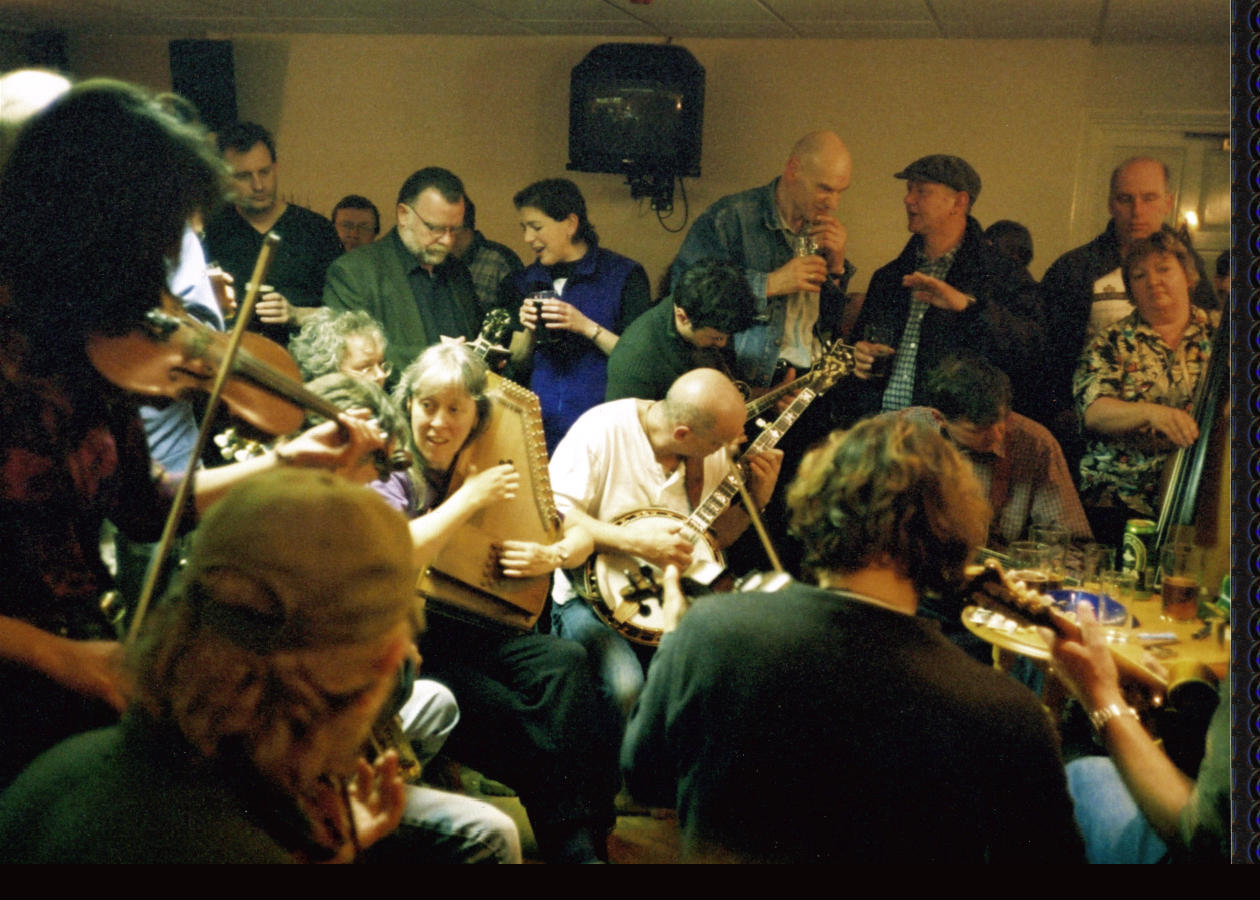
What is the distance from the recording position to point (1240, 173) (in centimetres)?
190

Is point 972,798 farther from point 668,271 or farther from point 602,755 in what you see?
point 668,271

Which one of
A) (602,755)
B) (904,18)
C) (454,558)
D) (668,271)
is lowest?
(602,755)

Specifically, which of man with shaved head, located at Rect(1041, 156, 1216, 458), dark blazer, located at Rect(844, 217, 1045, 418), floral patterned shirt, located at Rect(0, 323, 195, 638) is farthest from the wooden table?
floral patterned shirt, located at Rect(0, 323, 195, 638)

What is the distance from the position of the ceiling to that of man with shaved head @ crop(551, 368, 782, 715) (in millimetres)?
749

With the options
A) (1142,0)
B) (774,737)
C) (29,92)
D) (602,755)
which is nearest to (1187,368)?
(1142,0)

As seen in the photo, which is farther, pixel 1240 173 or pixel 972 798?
pixel 1240 173

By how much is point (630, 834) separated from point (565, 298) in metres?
1.17

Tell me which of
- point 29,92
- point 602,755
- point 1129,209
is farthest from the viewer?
point 602,755

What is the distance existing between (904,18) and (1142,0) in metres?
0.44

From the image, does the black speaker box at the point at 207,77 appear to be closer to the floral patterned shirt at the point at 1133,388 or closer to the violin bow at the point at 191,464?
the violin bow at the point at 191,464

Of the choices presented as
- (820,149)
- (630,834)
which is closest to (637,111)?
(820,149)

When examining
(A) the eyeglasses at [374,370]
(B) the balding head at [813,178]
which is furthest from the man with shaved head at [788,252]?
(A) the eyeglasses at [374,370]

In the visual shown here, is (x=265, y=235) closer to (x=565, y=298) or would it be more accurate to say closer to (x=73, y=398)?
(x=73, y=398)

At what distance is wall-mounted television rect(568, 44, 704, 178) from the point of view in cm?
211
